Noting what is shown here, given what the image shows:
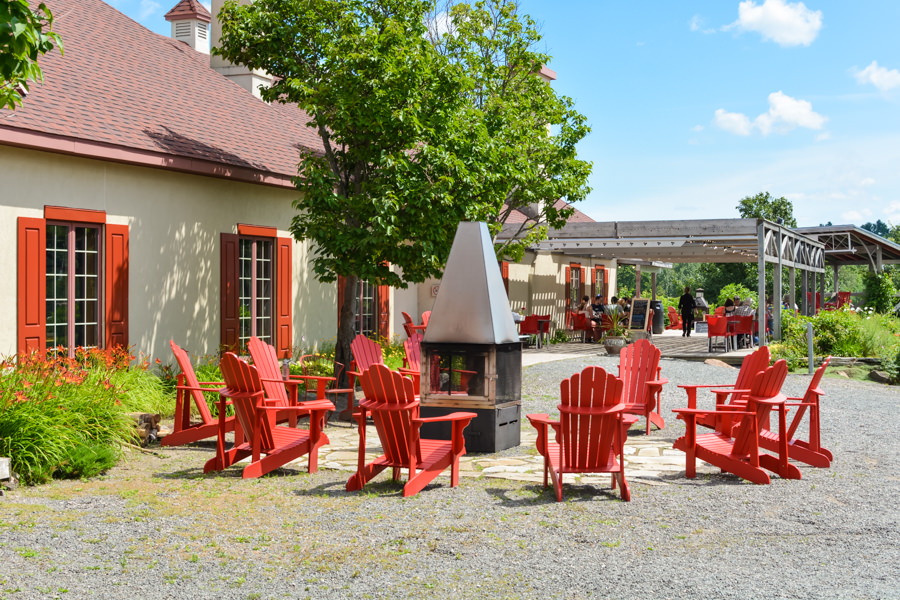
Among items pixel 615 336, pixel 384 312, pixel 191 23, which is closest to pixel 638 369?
pixel 384 312

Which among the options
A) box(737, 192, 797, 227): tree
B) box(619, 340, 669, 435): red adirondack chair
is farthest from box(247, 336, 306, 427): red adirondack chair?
box(737, 192, 797, 227): tree

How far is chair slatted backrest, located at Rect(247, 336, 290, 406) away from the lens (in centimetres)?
742

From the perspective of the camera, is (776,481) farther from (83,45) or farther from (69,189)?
(83,45)

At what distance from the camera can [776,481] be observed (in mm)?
6426

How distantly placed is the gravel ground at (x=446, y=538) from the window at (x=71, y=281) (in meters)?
3.10

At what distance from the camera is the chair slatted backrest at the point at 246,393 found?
6516 mm

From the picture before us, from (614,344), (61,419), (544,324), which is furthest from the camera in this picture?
(544,324)

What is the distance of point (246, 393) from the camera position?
21.5 feet

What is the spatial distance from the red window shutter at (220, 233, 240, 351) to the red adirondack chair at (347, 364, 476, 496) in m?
5.78

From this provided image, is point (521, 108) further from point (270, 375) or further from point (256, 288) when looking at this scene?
point (270, 375)

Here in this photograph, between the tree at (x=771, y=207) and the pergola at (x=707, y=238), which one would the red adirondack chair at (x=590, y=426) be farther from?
the tree at (x=771, y=207)

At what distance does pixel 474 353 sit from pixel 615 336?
455 inches

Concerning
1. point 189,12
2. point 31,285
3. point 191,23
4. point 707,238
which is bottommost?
point 31,285

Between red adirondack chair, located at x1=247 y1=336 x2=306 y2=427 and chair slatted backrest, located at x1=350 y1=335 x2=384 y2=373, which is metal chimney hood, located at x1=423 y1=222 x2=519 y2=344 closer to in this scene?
chair slatted backrest, located at x1=350 y1=335 x2=384 y2=373
